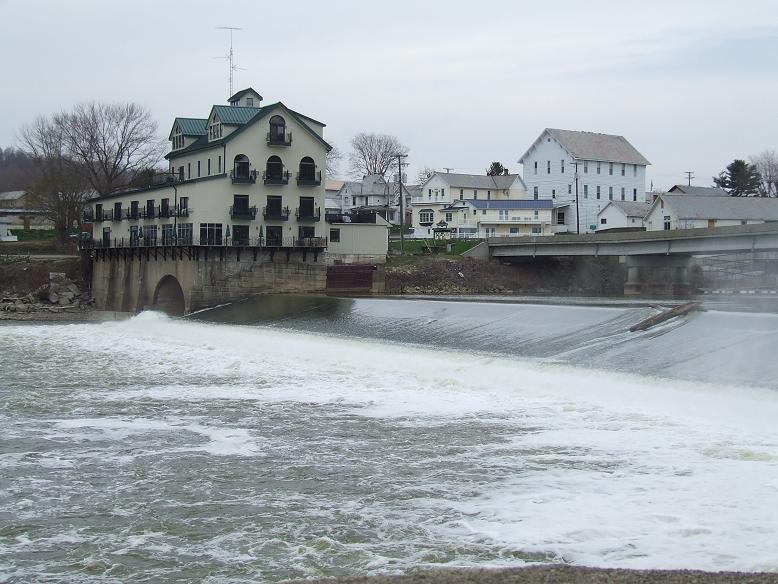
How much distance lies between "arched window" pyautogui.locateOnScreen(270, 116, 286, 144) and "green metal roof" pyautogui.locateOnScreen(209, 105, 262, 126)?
305cm

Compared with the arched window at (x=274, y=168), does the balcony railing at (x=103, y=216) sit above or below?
below

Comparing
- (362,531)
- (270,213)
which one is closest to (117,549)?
(362,531)

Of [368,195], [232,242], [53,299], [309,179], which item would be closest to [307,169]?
[309,179]

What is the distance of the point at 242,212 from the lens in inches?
2061

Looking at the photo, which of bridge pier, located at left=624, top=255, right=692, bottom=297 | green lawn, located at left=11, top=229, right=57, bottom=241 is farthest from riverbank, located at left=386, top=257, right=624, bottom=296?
green lawn, located at left=11, top=229, right=57, bottom=241

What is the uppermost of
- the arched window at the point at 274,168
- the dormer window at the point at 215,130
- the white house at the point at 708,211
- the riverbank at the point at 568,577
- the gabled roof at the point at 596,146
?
the gabled roof at the point at 596,146

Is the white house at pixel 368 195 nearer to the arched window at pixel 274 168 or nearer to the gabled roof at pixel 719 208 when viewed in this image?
the gabled roof at pixel 719 208

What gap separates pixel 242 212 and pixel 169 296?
875 centimetres

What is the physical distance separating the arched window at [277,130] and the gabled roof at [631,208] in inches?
1694

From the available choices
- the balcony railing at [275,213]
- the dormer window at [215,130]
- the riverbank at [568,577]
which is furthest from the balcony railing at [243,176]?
the riverbank at [568,577]

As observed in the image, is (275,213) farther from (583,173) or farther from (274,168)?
(583,173)

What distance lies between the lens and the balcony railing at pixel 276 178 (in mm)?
52938

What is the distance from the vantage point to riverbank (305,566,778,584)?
29.3 feet

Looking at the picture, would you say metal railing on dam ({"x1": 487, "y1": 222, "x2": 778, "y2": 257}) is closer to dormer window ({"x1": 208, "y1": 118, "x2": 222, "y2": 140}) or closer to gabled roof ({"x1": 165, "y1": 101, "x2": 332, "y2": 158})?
gabled roof ({"x1": 165, "y1": 101, "x2": 332, "y2": 158})
